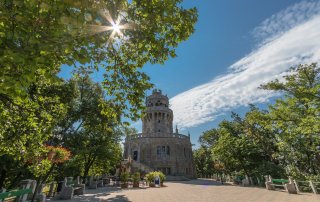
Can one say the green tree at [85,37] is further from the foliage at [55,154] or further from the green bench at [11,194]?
the foliage at [55,154]

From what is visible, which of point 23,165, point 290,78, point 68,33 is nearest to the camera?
point 68,33

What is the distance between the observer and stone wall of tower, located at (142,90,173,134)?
52.8m

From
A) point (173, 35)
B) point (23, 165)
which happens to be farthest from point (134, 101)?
point (23, 165)

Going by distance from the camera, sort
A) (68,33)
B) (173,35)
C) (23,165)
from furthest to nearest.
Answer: (23,165)
(173,35)
(68,33)

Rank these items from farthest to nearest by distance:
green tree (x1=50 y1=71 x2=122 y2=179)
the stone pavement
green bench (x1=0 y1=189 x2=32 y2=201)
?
1. green tree (x1=50 y1=71 x2=122 y2=179)
2. the stone pavement
3. green bench (x1=0 y1=189 x2=32 y2=201)

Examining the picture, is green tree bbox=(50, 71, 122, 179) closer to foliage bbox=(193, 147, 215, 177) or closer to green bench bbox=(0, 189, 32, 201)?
green bench bbox=(0, 189, 32, 201)

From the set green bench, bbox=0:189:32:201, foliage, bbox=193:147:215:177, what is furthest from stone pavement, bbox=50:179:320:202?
foliage, bbox=193:147:215:177

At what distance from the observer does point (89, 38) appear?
421 cm

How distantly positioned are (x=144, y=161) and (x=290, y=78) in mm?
32514

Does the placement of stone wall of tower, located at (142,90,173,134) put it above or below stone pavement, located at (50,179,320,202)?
above

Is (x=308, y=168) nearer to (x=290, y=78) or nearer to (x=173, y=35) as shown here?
(x=290, y=78)

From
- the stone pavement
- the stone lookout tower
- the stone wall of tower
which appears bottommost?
the stone pavement

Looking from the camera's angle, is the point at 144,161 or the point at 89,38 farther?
the point at 144,161

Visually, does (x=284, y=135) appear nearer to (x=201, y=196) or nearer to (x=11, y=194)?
(x=201, y=196)
